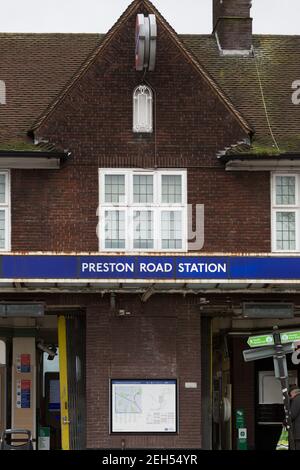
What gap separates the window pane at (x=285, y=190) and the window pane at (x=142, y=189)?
2923 millimetres

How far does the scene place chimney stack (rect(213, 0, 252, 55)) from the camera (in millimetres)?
32156

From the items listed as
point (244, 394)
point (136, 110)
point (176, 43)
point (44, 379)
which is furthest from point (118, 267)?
point (44, 379)

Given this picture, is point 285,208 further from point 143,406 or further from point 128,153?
point 143,406

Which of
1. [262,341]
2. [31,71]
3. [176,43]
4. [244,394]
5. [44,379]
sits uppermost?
[31,71]

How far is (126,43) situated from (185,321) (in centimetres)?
655

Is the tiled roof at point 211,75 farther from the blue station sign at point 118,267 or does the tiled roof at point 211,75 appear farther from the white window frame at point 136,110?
the blue station sign at point 118,267

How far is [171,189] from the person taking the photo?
2722 cm

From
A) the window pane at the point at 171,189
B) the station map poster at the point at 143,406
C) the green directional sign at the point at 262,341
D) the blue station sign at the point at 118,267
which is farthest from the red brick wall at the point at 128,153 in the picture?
the green directional sign at the point at 262,341

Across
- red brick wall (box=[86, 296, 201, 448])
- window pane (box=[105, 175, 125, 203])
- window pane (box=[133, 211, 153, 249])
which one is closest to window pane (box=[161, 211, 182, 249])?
window pane (box=[133, 211, 153, 249])

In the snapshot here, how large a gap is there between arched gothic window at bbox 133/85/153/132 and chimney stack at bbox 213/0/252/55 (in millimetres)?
5396

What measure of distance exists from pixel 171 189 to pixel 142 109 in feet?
6.43

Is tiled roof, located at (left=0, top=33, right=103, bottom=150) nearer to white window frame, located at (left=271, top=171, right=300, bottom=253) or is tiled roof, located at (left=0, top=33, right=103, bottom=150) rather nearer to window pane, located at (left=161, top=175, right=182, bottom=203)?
window pane, located at (left=161, top=175, right=182, bottom=203)

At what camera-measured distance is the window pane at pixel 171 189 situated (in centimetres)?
2712

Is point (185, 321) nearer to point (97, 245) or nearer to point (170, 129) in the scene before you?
point (97, 245)
